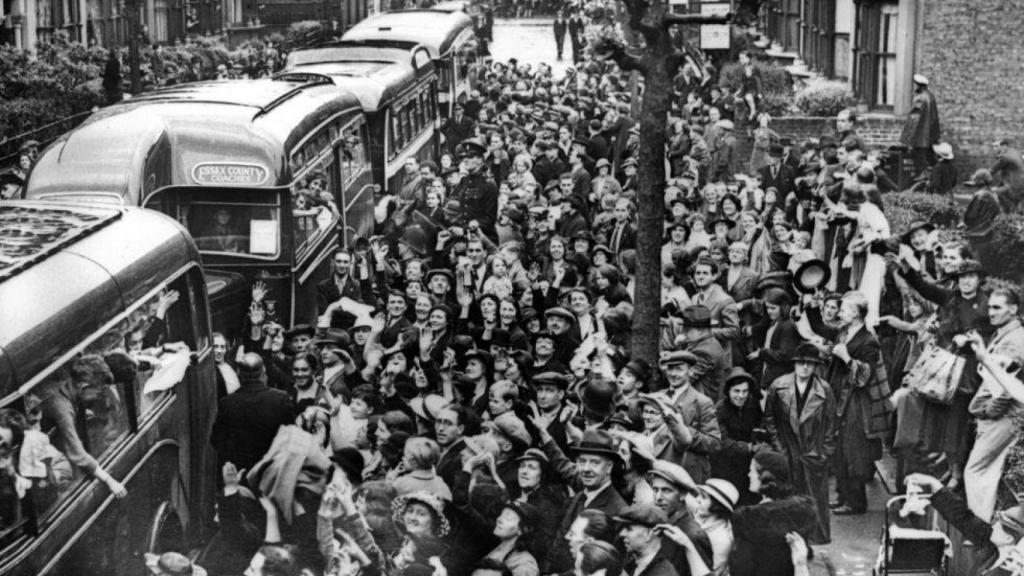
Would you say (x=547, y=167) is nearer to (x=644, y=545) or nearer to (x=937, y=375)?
(x=937, y=375)

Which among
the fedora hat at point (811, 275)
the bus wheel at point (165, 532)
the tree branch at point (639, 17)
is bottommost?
the bus wheel at point (165, 532)

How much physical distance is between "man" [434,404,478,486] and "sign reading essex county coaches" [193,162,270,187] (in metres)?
5.59

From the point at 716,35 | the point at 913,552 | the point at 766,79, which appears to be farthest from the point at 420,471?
the point at 766,79

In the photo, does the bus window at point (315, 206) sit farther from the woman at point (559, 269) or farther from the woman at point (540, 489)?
the woman at point (540, 489)

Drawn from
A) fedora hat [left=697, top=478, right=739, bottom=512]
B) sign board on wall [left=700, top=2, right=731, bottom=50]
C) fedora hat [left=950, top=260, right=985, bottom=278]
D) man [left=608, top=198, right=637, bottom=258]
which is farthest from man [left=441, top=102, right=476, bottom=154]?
fedora hat [left=697, top=478, right=739, bottom=512]

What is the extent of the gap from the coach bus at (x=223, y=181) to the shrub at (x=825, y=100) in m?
11.9

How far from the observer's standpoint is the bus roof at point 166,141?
14.0m

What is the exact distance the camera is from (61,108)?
2911 centimetres

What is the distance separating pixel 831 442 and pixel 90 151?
6665 millimetres

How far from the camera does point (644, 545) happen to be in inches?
296

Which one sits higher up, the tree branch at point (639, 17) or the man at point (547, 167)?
the tree branch at point (639, 17)

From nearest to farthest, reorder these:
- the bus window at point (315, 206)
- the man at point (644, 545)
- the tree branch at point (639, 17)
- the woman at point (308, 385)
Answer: the man at point (644, 545) → the woman at point (308, 385) → the tree branch at point (639, 17) → the bus window at point (315, 206)

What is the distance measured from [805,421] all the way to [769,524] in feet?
9.81

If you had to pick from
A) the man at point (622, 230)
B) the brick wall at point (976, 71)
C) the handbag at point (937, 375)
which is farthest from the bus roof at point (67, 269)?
the brick wall at point (976, 71)
